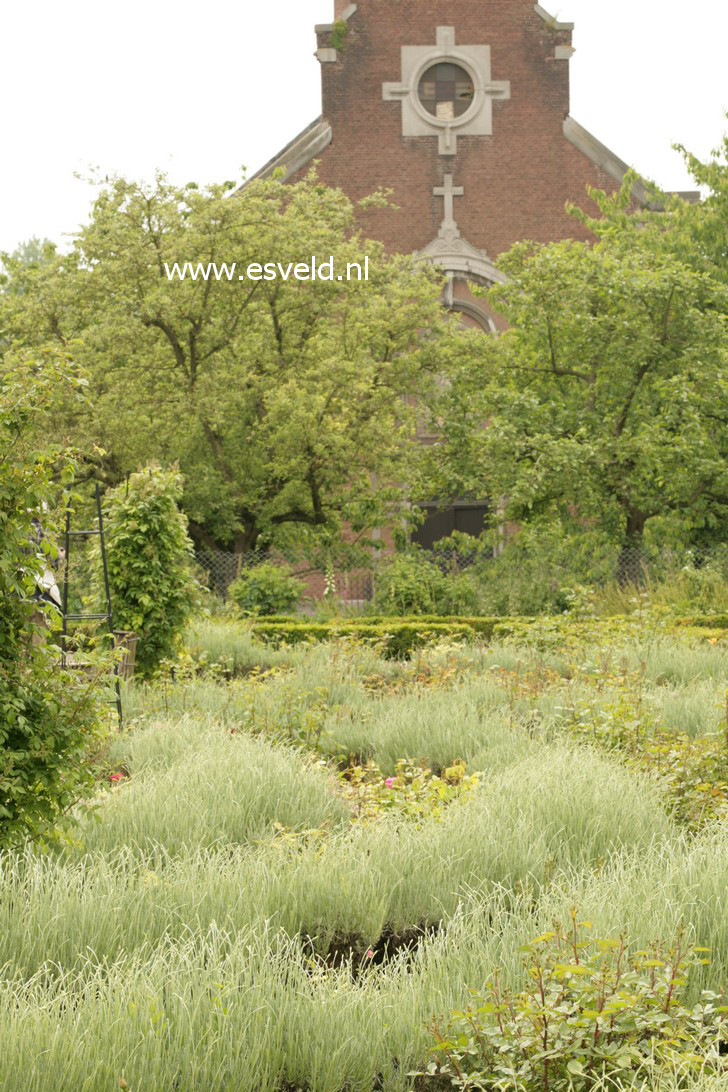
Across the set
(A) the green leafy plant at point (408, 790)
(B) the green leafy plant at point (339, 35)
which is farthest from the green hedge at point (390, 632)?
(B) the green leafy plant at point (339, 35)

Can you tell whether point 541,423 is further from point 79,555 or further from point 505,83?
point 505,83

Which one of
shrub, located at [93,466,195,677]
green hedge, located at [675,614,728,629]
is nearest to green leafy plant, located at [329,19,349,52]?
green hedge, located at [675,614,728,629]

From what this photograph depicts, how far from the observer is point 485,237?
89.6 ft

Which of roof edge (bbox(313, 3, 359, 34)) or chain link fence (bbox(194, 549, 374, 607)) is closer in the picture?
chain link fence (bbox(194, 549, 374, 607))

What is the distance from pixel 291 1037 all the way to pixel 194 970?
348 millimetres

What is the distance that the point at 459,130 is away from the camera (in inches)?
1081

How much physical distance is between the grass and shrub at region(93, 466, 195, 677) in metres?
3.69

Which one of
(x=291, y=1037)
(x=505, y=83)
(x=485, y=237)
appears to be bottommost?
(x=291, y=1037)

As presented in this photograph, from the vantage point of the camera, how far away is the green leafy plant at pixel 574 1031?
10.5 feet

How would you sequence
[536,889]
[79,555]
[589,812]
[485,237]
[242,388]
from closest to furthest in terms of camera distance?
[536,889], [589,812], [79,555], [242,388], [485,237]

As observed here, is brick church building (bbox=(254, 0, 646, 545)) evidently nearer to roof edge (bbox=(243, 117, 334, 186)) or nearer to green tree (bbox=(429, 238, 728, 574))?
roof edge (bbox=(243, 117, 334, 186))

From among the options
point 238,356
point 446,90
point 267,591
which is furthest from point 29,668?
point 446,90

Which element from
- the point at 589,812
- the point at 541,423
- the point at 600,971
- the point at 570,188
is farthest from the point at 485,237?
the point at 600,971

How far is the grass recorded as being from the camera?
10.8 ft
